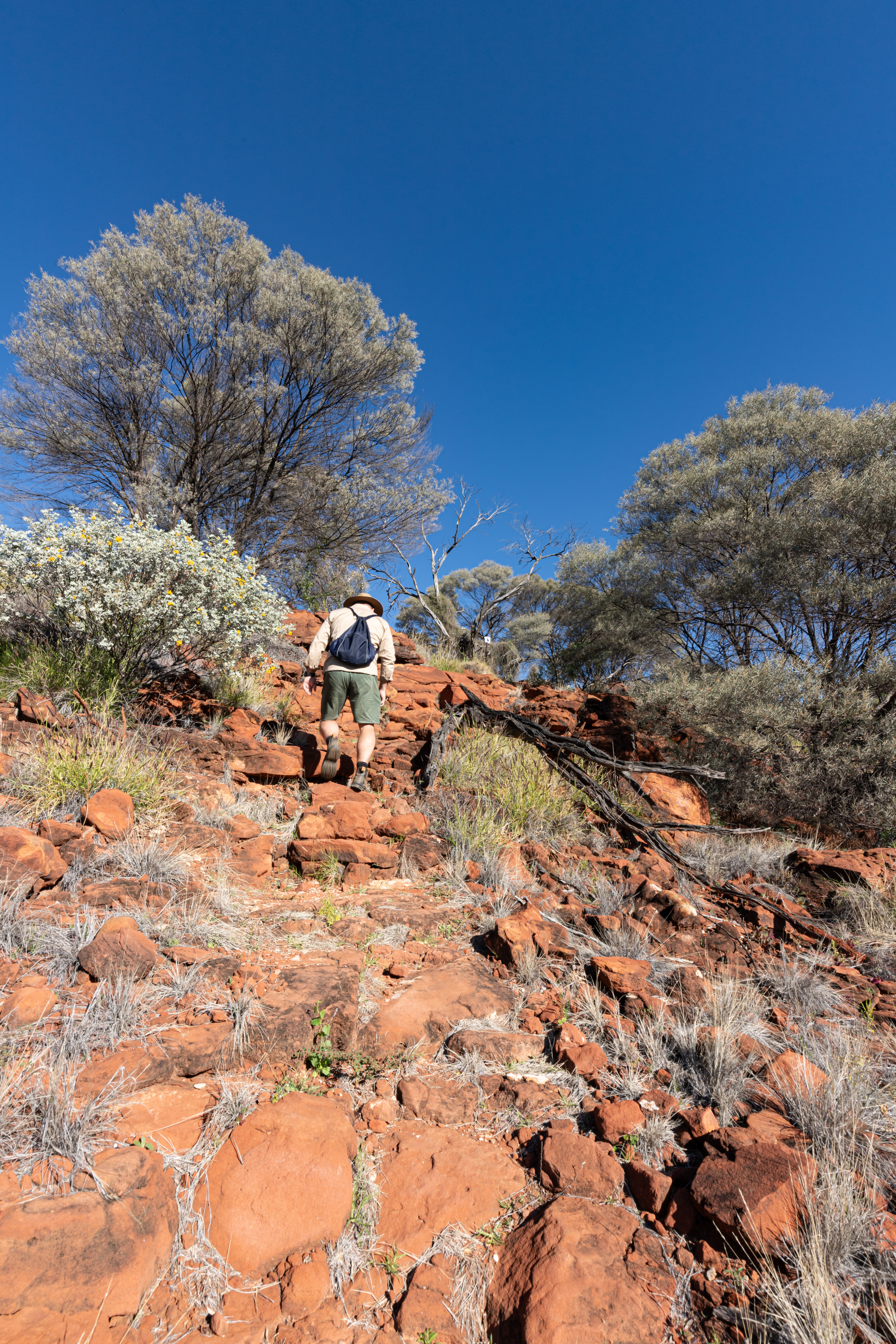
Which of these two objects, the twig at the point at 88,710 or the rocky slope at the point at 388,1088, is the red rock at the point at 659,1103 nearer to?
the rocky slope at the point at 388,1088

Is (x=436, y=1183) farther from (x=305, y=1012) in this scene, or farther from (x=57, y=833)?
(x=57, y=833)

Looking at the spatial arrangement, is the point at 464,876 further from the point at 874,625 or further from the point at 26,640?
the point at 874,625

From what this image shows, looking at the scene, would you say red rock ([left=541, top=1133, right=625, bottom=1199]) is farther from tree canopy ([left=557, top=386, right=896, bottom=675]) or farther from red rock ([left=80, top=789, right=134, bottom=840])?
tree canopy ([left=557, top=386, right=896, bottom=675])

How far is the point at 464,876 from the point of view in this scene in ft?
12.4

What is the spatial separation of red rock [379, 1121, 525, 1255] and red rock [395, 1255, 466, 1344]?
0.08 m

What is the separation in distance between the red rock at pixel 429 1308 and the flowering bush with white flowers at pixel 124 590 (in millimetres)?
5219

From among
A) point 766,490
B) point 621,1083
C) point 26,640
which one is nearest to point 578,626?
point 766,490

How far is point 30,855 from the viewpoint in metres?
2.81

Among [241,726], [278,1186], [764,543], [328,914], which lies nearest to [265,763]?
[241,726]

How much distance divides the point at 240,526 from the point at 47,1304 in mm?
12032

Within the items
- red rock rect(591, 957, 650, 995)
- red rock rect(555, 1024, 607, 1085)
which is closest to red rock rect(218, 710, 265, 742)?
red rock rect(591, 957, 650, 995)

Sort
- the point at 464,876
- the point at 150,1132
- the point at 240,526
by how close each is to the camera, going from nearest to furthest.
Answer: the point at 150,1132, the point at 464,876, the point at 240,526

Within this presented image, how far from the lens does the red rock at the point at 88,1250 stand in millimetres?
1281

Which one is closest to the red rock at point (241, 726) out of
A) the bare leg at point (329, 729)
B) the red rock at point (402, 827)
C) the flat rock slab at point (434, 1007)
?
the bare leg at point (329, 729)
